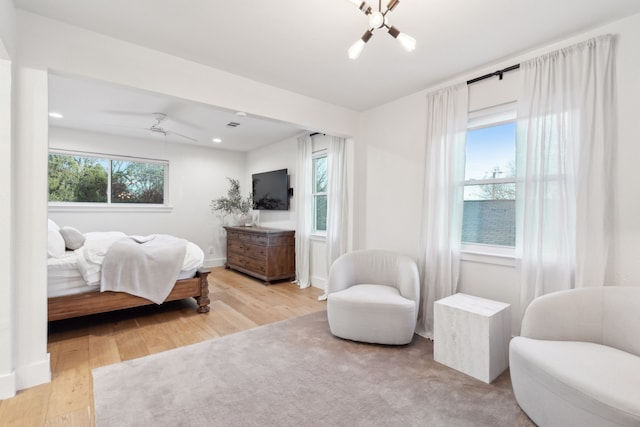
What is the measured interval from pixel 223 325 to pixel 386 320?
171 centimetres

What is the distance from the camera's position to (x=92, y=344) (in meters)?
2.62

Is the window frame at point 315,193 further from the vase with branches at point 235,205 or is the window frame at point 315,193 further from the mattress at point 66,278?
the mattress at point 66,278

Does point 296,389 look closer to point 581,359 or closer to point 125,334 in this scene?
point 581,359

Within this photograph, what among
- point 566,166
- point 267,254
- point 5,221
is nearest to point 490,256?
point 566,166

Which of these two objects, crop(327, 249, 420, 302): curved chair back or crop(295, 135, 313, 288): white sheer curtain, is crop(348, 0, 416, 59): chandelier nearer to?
crop(327, 249, 420, 302): curved chair back

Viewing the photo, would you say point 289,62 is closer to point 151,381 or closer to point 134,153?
point 151,381

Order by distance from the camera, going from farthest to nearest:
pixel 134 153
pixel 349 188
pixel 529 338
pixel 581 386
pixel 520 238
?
1. pixel 134 153
2. pixel 349 188
3. pixel 520 238
4. pixel 529 338
5. pixel 581 386

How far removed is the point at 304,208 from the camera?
469 centimetres

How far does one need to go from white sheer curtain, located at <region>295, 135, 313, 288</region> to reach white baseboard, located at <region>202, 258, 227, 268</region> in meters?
2.21

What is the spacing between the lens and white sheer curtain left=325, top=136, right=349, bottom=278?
4008mm

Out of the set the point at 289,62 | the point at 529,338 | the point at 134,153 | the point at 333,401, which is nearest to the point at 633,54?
the point at 529,338

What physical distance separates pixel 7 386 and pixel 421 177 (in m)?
3.68

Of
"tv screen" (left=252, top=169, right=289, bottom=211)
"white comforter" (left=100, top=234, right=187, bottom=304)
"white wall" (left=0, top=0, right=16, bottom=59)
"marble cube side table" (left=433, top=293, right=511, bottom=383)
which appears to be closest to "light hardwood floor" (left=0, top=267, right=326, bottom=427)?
"white comforter" (left=100, top=234, right=187, bottom=304)

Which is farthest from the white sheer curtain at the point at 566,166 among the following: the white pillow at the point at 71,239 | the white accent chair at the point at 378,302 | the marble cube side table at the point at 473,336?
the white pillow at the point at 71,239
